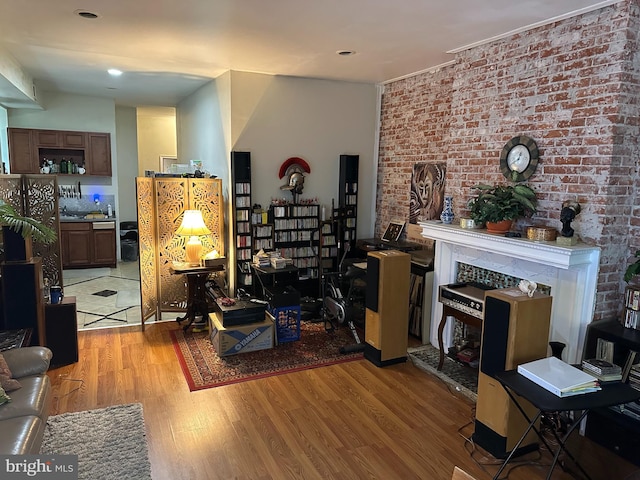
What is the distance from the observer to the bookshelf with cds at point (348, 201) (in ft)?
19.0

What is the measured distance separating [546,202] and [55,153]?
781cm

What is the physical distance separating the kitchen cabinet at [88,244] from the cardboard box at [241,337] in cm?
417

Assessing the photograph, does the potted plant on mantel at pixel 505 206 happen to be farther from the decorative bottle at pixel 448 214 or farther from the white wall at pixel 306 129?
the white wall at pixel 306 129

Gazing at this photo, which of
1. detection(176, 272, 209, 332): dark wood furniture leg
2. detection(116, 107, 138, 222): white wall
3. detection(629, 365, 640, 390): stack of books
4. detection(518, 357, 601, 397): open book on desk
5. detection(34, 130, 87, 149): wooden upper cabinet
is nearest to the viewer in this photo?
detection(518, 357, 601, 397): open book on desk

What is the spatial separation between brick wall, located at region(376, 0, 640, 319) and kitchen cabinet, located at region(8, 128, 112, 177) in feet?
20.3

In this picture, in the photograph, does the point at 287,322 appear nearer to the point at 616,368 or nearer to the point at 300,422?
the point at 300,422

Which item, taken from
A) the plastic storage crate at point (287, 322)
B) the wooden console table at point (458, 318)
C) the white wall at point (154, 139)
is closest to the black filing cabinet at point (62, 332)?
the plastic storage crate at point (287, 322)

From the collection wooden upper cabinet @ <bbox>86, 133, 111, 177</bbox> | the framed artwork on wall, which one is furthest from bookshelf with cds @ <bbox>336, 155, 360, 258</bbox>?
wooden upper cabinet @ <bbox>86, 133, 111, 177</bbox>

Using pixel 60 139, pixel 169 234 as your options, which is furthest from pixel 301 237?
pixel 60 139

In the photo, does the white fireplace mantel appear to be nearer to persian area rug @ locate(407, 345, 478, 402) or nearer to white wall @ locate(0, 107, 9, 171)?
persian area rug @ locate(407, 345, 478, 402)

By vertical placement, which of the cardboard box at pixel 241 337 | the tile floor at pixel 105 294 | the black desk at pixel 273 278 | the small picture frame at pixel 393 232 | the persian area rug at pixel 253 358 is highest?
the small picture frame at pixel 393 232

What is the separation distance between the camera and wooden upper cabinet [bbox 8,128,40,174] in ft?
23.8

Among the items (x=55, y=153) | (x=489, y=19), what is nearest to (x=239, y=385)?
(x=489, y=19)

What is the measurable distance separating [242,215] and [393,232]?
1.89 metres
